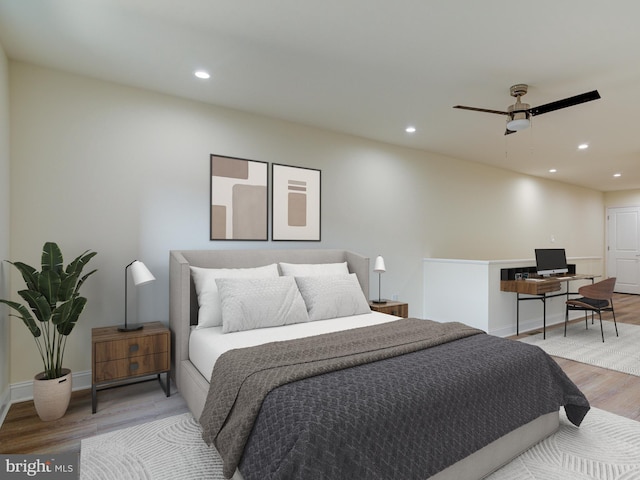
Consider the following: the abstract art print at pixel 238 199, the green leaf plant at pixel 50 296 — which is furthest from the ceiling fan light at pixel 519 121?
the green leaf plant at pixel 50 296

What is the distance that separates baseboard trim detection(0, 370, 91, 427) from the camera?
2558 millimetres

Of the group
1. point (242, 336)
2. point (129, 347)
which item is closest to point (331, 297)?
point (242, 336)

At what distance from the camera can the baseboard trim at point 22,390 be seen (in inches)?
101

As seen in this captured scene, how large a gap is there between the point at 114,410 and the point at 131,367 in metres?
0.31

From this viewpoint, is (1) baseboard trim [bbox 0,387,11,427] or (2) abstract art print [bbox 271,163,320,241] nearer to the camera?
(1) baseboard trim [bbox 0,387,11,427]

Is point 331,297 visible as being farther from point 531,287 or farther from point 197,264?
point 531,287

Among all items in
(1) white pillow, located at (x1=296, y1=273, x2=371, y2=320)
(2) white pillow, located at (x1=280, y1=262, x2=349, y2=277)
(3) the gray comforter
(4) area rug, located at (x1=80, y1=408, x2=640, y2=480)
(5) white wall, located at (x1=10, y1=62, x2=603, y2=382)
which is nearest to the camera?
(3) the gray comforter

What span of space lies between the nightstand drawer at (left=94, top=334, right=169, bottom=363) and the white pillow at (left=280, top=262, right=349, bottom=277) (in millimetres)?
A: 1240

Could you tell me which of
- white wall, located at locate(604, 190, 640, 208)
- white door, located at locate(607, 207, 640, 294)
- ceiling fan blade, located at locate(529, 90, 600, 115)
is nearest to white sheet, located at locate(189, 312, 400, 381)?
ceiling fan blade, located at locate(529, 90, 600, 115)

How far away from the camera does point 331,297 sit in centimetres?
321

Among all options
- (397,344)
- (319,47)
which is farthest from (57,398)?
(319,47)

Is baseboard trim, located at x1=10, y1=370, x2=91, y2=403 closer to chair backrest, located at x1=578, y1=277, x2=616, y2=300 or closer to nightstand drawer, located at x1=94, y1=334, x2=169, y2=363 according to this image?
nightstand drawer, located at x1=94, y1=334, x2=169, y2=363

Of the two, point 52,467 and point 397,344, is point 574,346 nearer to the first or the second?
point 397,344

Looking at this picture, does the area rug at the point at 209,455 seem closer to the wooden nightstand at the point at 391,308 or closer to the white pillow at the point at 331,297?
the white pillow at the point at 331,297
